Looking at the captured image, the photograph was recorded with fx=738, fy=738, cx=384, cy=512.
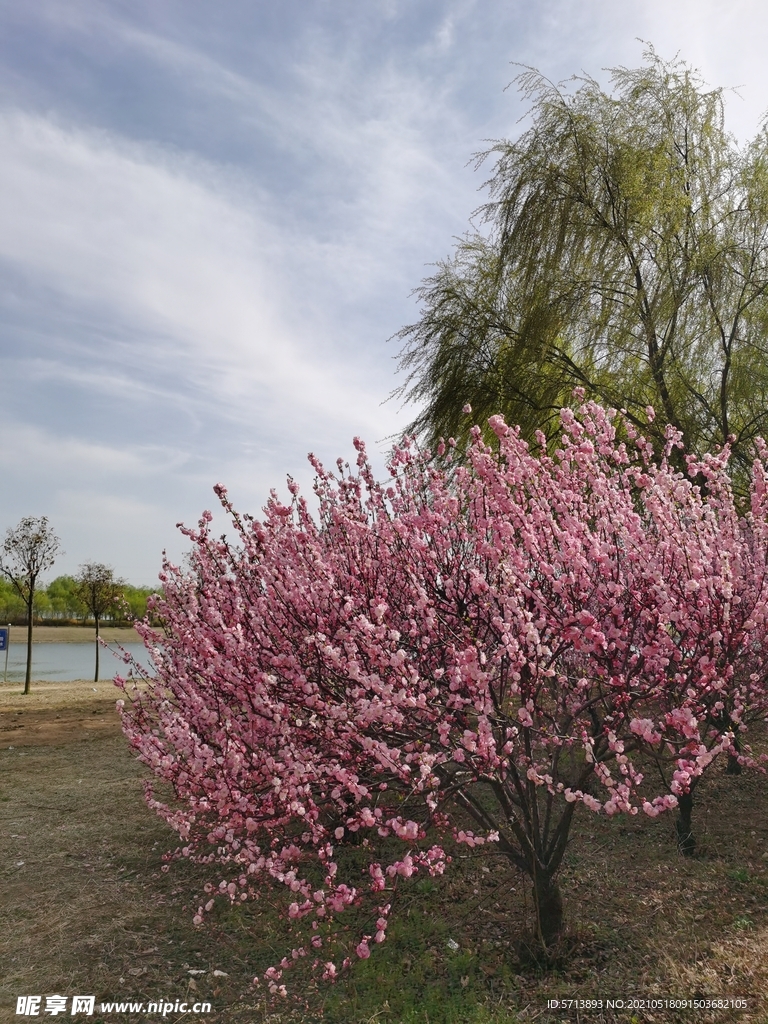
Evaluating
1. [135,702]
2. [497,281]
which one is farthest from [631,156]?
[135,702]

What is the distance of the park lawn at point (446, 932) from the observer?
4.34 m

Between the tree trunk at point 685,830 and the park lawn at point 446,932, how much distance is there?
0.11m

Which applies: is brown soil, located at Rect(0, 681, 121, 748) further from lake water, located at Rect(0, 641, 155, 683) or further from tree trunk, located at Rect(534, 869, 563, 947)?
tree trunk, located at Rect(534, 869, 563, 947)

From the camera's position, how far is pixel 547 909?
4695mm

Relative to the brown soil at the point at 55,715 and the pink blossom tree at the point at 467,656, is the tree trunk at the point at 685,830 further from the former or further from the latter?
the brown soil at the point at 55,715

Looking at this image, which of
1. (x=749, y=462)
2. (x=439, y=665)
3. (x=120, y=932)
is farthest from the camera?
(x=749, y=462)

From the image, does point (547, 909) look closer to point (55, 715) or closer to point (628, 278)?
point (628, 278)

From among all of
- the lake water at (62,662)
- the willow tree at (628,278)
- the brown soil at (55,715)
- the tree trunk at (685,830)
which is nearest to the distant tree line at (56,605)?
the lake water at (62,662)

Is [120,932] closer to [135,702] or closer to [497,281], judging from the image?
[135,702]

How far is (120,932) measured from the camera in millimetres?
5496

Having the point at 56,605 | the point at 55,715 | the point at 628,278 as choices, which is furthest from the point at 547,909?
the point at 56,605

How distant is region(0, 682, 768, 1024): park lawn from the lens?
4.34 metres

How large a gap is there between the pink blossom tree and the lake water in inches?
692

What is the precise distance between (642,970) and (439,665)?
2229mm
